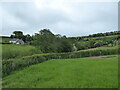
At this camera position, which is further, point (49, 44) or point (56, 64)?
point (49, 44)

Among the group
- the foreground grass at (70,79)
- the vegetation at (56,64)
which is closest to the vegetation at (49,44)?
the vegetation at (56,64)

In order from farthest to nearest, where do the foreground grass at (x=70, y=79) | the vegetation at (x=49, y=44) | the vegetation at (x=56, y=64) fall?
1. the vegetation at (x=49, y=44)
2. the vegetation at (x=56, y=64)
3. the foreground grass at (x=70, y=79)

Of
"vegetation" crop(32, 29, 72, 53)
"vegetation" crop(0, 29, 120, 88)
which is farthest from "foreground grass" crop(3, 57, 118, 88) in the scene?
"vegetation" crop(32, 29, 72, 53)

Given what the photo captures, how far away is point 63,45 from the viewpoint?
48.2 m

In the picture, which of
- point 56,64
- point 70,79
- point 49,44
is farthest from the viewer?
point 49,44

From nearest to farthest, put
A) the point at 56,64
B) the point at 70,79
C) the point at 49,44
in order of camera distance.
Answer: the point at 70,79
the point at 56,64
the point at 49,44

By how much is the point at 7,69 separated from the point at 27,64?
4.30 m

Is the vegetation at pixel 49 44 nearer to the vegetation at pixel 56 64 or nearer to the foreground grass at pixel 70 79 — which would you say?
the vegetation at pixel 56 64

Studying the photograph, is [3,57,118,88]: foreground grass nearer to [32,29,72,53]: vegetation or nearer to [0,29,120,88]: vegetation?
[0,29,120,88]: vegetation

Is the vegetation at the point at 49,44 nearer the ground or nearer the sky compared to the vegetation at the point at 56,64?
nearer the sky

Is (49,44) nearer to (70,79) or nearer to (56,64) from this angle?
(56,64)

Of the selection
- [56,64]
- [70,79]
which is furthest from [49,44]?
[70,79]

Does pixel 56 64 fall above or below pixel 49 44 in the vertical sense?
below

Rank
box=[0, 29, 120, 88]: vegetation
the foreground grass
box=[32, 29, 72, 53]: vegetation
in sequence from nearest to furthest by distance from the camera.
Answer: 1. the foreground grass
2. box=[0, 29, 120, 88]: vegetation
3. box=[32, 29, 72, 53]: vegetation
